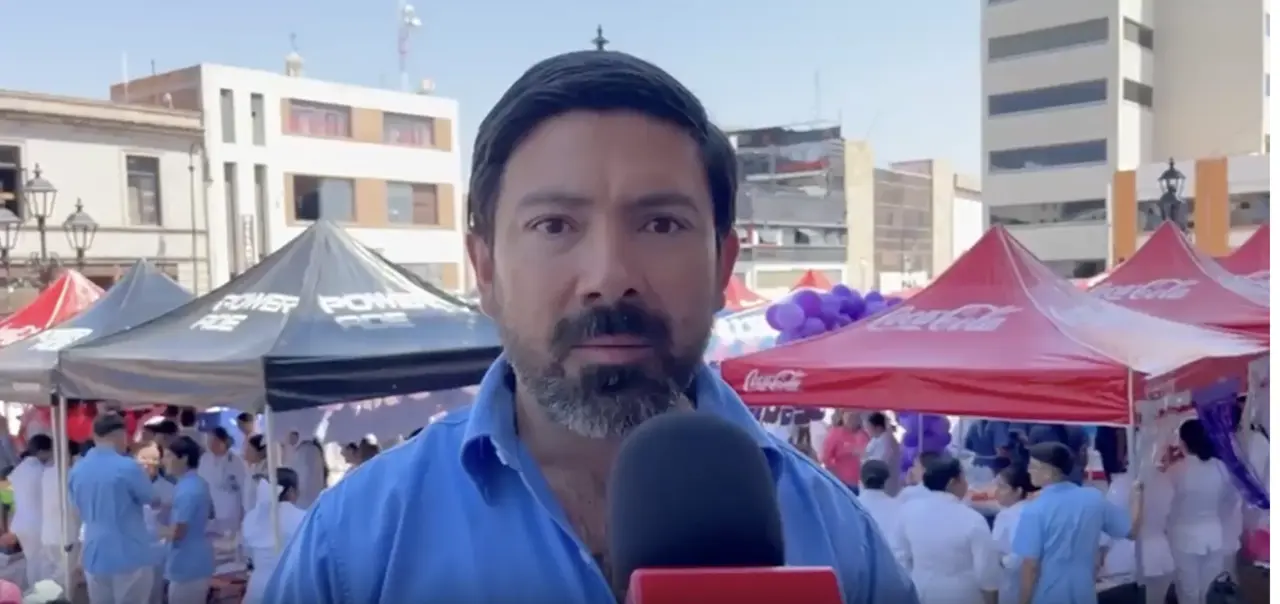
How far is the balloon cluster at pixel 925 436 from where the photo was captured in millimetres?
8797

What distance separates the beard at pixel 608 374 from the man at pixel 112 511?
5.65m

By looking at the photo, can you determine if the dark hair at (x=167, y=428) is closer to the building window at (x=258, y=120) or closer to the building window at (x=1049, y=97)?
the building window at (x=258, y=120)

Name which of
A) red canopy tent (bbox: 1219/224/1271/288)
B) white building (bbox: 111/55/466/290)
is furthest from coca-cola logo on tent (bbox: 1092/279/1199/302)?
white building (bbox: 111/55/466/290)

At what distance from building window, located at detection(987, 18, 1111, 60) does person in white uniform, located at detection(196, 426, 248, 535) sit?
42.4 metres

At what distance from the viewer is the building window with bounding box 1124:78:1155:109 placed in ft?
140

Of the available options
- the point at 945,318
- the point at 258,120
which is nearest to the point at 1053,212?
the point at 258,120

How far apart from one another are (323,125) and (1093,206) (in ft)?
100

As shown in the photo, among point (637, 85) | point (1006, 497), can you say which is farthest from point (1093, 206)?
point (637, 85)

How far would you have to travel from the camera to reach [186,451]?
6957 mm

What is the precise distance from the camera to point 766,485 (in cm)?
120

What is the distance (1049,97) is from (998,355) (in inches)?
1670

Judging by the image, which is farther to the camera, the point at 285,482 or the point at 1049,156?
the point at 1049,156

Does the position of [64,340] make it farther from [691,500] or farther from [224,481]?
[691,500]

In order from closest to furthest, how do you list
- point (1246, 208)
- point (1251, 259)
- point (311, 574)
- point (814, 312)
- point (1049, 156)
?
point (311, 574) < point (814, 312) < point (1251, 259) < point (1246, 208) < point (1049, 156)
